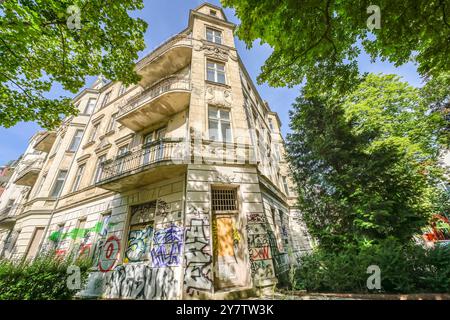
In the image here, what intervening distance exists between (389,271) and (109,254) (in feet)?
34.3

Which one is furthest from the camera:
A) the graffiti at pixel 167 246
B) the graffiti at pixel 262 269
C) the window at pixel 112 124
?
the window at pixel 112 124

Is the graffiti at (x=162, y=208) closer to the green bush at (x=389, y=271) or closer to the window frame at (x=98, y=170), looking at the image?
the green bush at (x=389, y=271)

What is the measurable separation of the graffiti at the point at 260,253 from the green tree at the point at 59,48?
8385mm

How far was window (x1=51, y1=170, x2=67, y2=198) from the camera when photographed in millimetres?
13148

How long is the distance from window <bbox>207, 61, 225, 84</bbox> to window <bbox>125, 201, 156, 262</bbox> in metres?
7.37

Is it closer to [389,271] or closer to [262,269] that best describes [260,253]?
[262,269]

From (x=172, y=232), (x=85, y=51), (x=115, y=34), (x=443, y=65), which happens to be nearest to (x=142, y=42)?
(x=115, y=34)

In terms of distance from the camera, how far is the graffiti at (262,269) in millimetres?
6113

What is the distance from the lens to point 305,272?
20.9 ft

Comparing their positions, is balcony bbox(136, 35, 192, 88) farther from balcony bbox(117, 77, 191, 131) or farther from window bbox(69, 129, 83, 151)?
window bbox(69, 129, 83, 151)

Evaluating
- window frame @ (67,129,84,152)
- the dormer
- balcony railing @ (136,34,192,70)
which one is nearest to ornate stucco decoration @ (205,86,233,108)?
balcony railing @ (136,34,192,70)

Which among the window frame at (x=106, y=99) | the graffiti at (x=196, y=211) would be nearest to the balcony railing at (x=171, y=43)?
the window frame at (x=106, y=99)

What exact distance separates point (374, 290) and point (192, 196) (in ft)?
20.3

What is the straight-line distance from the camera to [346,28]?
5.67m
